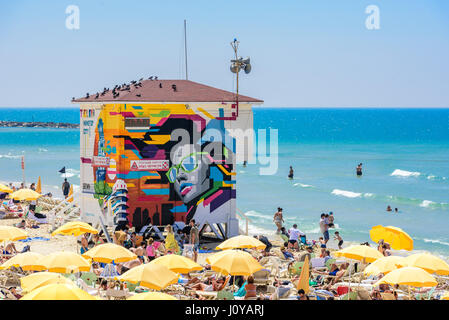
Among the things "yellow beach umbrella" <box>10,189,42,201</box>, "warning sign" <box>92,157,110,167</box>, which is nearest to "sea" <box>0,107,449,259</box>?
"warning sign" <box>92,157,110,167</box>

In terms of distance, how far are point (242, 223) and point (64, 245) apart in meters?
12.4

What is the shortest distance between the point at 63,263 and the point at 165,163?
7562 mm

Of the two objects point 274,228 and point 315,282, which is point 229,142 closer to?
point 315,282

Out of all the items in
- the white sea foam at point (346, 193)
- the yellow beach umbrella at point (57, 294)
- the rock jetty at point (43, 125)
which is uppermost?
the rock jetty at point (43, 125)

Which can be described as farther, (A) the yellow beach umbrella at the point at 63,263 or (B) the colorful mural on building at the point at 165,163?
(B) the colorful mural on building at the point at 165,163

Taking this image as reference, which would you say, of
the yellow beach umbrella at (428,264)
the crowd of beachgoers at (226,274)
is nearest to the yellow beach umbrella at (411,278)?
the crowd of beachgoers at (226,274)

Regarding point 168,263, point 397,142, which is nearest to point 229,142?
point 168,263

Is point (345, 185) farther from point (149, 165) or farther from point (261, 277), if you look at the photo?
point (261, 277)

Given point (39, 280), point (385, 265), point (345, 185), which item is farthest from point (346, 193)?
point (39, 280)

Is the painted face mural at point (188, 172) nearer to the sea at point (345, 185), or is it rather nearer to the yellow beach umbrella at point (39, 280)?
the sea at point (345, 185)

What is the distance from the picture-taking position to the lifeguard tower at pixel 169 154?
20688 millimetres

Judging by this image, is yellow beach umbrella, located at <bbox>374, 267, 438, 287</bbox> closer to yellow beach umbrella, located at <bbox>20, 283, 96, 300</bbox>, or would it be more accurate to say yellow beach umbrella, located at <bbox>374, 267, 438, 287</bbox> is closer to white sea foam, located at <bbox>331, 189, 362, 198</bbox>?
yellow beach umbrella, located at <bbox>20, 283, 96, 300</bbox>

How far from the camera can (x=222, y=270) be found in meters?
13.8

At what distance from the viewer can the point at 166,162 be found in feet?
68.4
